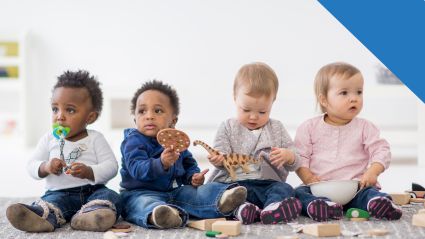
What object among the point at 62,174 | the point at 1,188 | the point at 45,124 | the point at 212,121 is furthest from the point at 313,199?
the point at 45,124

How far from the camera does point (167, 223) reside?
1.50 metres

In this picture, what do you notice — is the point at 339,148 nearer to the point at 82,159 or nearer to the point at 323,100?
the point at 323,100

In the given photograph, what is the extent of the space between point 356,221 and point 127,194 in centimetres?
57

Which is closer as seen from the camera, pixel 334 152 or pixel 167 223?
pixel 167 223

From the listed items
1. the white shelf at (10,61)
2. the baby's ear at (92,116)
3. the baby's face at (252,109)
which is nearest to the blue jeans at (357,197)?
the baby's face at (252,109)

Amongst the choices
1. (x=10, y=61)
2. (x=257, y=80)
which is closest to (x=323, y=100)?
(x=257, y=80)

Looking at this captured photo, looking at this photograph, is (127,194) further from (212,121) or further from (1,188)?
(212,121)

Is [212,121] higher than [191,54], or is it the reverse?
[191,54]

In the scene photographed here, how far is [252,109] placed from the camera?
181 cm

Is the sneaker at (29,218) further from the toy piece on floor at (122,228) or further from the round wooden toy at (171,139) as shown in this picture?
the round wooden toy at (171,139)

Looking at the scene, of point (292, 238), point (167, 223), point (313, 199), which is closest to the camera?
point (292, 238)

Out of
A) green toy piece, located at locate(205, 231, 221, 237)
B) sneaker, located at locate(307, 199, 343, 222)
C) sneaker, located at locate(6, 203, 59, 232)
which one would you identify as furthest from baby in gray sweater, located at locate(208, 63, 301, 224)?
sneaker, located at locate(6, 203, 59, 232)

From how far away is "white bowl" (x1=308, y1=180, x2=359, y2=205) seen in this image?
1703 mm

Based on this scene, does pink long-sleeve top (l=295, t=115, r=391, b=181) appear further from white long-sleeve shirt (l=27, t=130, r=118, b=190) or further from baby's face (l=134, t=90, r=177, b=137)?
white long-sleeve shirt (l=27, t=130, r=118, b=190)
